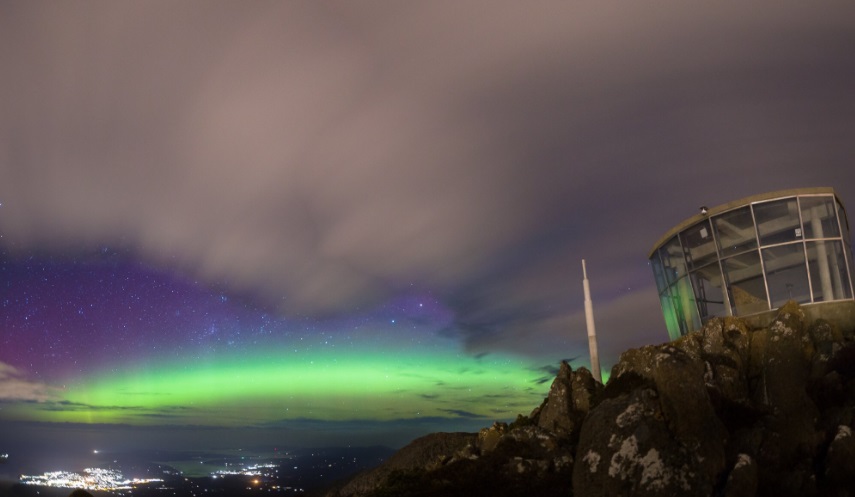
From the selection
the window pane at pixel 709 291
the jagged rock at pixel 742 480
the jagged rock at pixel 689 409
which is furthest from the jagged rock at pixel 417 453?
the jagged rock at pixel 742 480

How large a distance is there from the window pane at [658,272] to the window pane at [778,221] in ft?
41.2

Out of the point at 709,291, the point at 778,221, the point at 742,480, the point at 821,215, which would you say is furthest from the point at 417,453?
the point at 821,215

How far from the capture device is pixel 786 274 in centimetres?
5166

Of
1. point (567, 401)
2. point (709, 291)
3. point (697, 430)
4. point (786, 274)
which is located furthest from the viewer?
point (709, 291)

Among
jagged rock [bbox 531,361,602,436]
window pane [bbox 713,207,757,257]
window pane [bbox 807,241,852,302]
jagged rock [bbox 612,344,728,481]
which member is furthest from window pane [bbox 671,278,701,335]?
jagged rock [bbox 612,344,728,481]

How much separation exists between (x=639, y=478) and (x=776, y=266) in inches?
1393

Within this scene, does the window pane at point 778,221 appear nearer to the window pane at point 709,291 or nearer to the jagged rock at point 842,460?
the window pane at point 709,291

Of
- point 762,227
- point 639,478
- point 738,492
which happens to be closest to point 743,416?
point 738,492

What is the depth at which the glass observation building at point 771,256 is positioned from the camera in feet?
165

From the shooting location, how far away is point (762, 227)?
5319cm

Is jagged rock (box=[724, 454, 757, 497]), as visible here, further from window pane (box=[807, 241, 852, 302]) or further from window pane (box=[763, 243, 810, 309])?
window pane (box=[807, 241, 852, 302])

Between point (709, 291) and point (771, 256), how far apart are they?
6.57m

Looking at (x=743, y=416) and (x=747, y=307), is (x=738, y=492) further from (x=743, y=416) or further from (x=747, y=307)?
(x=747, y=307)

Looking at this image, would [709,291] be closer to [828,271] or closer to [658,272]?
[658,272]
